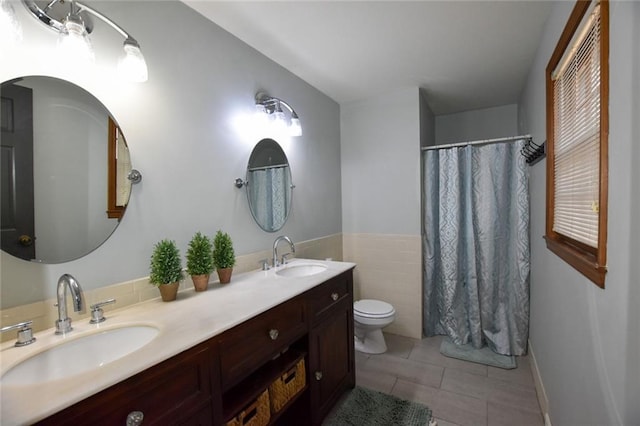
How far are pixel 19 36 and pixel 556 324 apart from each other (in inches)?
102

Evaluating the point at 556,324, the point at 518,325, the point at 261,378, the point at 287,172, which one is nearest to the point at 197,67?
the point at 287,172

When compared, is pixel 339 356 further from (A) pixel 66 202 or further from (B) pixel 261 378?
(A) pixel 66 202

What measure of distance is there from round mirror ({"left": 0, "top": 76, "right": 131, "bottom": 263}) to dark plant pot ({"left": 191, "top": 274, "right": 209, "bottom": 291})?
16.6 inches

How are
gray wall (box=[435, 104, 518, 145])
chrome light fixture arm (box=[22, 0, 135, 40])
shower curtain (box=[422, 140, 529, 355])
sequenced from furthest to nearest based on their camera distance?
1. gray wall (box=[435, 104, 518, 145])
2. shower curtain (box=[422, 140, 529, 355])
3. chrome light fixture arm (box=[22, 0, 135, 40])

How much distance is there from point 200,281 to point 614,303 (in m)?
1.57

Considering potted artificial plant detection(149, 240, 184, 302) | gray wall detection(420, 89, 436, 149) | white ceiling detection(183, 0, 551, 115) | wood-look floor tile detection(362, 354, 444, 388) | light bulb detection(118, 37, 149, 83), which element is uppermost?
white ceiling detection(183, 0, 551, 115)

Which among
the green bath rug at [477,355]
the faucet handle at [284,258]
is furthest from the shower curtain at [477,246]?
the faucet handle at [284,258]

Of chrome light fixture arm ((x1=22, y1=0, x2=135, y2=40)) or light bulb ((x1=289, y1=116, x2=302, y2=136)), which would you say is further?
light bulb ((x1=289, y1=116, x2=302, y2=136))

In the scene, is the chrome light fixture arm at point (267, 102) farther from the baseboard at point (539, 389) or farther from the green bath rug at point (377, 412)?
the baseboard at point (539, 389)

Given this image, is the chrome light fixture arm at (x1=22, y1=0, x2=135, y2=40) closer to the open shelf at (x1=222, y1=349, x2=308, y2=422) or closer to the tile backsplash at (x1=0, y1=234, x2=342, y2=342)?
the tile backsplash at (x1=0, y1=234, x2=342, y2=342)

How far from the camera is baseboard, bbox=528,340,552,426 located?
5.43 ft

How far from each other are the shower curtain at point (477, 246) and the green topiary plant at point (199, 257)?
2111 mm

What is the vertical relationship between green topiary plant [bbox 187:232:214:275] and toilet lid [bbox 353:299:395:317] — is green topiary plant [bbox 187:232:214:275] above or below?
above

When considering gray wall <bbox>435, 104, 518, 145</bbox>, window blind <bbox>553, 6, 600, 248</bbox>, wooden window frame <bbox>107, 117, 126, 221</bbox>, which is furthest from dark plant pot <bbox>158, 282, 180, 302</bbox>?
gray wall <bbox>435, 104, 518, 145</bbox>
